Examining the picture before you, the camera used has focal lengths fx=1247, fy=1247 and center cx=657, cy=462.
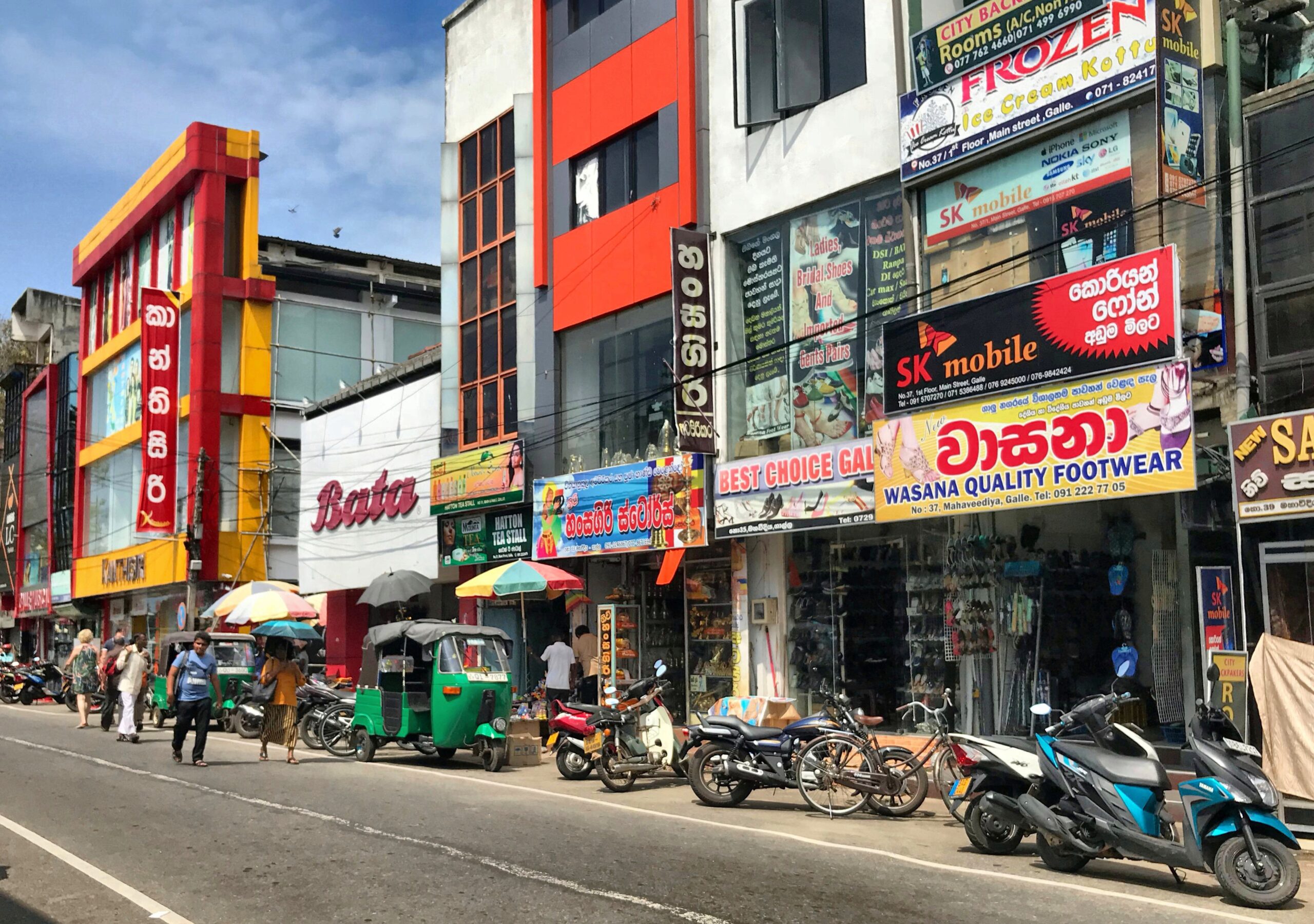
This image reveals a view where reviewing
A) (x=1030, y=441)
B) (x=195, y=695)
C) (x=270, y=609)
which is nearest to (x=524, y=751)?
(x=195, y=695)

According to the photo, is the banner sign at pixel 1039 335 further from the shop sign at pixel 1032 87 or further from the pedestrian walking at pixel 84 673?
the pedestrian walking at pixel 84 673

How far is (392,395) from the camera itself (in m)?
30.2

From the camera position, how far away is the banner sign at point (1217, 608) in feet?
42.3

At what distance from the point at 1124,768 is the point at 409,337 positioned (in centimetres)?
3715

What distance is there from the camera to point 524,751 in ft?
58.5

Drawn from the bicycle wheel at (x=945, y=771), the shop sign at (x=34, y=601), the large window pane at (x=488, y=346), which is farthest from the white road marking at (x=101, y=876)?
the shop sign at (x=34, y=601)

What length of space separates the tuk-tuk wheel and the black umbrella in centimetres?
374

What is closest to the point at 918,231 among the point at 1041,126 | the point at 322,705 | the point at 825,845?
the point at 1041,126

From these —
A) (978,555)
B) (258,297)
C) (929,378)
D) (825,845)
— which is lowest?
(825,845)

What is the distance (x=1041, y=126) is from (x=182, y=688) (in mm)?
13742

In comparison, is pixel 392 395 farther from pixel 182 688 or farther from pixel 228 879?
pixel 228 879

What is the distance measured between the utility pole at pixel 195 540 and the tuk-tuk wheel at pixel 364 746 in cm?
1693

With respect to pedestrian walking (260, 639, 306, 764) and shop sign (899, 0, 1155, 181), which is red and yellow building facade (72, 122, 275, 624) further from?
shop sign (899, 0, 1155, 181)

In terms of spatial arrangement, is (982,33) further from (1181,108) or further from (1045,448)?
(1045,448)
